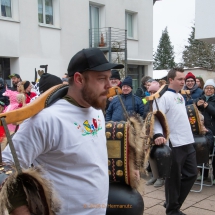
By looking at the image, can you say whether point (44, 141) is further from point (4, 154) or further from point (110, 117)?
point (110, 117)

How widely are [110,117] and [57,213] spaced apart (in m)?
4.45

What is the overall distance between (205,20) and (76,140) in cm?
1092

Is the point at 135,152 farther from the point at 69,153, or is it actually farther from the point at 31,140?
the point at 31,140

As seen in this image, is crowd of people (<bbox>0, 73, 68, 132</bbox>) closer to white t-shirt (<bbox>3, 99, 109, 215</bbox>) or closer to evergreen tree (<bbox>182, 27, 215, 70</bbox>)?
white t-shirt (<bbox>3, 99, 109, 215</bbox>)

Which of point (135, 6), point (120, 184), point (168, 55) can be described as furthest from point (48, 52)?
point (168, 55)

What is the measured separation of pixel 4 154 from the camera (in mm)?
1711

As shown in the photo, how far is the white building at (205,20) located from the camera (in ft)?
38.2

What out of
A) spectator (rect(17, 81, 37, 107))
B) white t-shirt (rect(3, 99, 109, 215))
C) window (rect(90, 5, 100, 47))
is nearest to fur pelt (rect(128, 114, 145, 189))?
white t-shirt (rect(3, 99, 109, 215))

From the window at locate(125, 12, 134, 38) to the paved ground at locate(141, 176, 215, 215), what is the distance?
14.3 m

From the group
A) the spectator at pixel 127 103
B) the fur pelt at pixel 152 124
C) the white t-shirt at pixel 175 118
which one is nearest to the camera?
the fur pelt at pixel 152 124

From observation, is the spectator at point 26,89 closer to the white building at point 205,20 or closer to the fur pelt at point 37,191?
the fur pelt at point 37,191

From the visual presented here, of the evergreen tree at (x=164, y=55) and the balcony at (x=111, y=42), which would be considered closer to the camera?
the balcony at (x=111, y=42)

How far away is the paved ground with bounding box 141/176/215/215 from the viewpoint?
182 inches

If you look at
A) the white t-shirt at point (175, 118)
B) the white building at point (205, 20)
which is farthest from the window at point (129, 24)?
the white t-shirt at point (175, 118)
